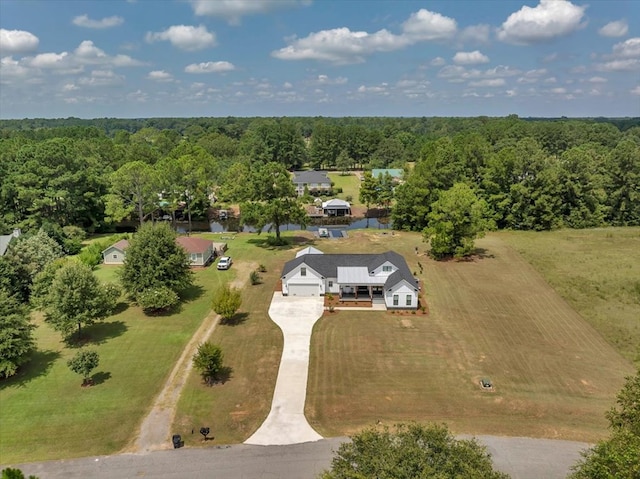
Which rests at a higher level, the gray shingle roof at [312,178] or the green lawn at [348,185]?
the gray shingle roof at [312,178]

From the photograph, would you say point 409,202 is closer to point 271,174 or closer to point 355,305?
point 271,174

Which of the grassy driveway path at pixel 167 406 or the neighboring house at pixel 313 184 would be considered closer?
the grassy driveway path at pixel 167 406

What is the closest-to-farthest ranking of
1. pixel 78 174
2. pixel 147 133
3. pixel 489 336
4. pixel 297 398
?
1. pixel 297 398
2. pixel 489 336
3. pixel 78 174
4. pixel 147 133

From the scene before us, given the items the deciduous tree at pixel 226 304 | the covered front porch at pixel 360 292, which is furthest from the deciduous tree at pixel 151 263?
the covered front porch at pixel 360 292

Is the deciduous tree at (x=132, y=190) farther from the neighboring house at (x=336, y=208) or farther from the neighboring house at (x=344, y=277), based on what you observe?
the neighboring house at (x=344, y=277)

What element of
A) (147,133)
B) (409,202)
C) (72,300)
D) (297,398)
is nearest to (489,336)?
(297,398)

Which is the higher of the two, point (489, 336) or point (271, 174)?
point (271, 174)
